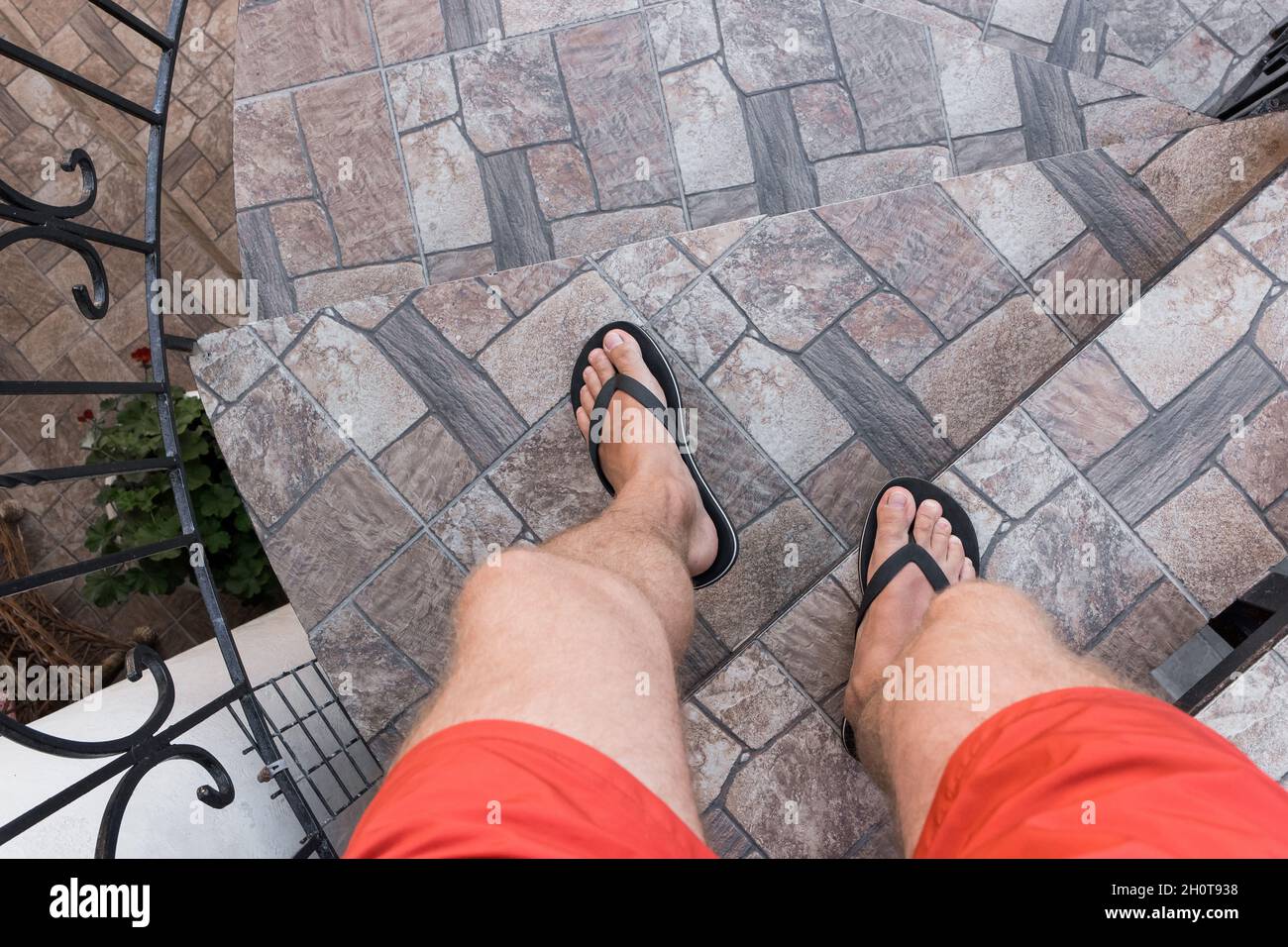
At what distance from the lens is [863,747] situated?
1.91 m

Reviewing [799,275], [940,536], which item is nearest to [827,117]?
[799,275]

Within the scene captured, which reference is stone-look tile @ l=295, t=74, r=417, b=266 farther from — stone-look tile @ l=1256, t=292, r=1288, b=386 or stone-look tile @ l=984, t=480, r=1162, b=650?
stone-look tile @ l=1256, t=292, r=1288, b=386

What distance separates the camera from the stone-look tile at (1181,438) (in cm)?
208

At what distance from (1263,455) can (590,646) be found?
6.35ft

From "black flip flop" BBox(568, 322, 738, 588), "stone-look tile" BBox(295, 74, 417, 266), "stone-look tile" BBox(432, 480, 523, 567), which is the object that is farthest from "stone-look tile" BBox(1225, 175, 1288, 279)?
"stone-look tile" BBox(295, 74, 417, 266)

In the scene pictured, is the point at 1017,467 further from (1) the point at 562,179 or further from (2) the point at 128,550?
(2) the point at 128,550

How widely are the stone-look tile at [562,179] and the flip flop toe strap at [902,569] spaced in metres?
1.53

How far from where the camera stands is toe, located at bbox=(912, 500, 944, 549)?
219 cm

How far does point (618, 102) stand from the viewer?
102 inches

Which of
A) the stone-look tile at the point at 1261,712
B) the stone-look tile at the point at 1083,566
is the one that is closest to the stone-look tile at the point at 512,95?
the stone-look tile at the point at 1083,566

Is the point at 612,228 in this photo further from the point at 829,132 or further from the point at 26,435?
the point at 26,435

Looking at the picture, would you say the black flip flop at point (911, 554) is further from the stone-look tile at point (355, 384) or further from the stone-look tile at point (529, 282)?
the stone-look tile at point (355, 384)

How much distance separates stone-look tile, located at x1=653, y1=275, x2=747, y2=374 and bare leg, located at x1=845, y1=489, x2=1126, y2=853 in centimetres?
71

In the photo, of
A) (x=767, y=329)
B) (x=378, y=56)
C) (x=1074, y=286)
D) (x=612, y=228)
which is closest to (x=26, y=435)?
(x=378, y=56)
